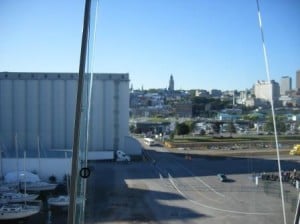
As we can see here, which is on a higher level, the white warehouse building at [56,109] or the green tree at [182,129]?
the white warehouse building at [56,109]

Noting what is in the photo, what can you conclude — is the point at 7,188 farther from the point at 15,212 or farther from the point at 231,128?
the point at 231,128

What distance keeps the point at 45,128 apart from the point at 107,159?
2382 mm

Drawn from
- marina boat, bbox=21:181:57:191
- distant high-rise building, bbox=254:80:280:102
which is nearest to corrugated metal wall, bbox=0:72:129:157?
marina boat, bbox=21:181:57:191

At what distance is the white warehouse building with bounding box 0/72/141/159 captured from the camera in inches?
587

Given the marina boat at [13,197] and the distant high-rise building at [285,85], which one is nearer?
the distant high-rise building at [285,85]

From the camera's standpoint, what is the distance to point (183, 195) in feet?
27.5

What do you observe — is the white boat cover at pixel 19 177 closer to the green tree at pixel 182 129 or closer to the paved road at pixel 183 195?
the paved road at pixel 183 195

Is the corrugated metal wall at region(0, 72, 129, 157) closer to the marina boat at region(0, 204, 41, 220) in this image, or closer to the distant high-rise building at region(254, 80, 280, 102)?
the marina boat at region(0, 204, 41, 220)

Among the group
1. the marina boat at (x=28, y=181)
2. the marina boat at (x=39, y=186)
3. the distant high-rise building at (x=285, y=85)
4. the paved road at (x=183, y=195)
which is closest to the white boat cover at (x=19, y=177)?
the marina boat at (x=28, y=181)

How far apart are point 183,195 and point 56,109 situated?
7.97 meters

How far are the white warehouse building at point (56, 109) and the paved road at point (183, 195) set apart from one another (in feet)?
5.58

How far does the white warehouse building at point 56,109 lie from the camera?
14.9 m

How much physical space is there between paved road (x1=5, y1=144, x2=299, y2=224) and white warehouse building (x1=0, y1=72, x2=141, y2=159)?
5.58ft

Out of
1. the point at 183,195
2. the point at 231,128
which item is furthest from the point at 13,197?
the point at 231,128
